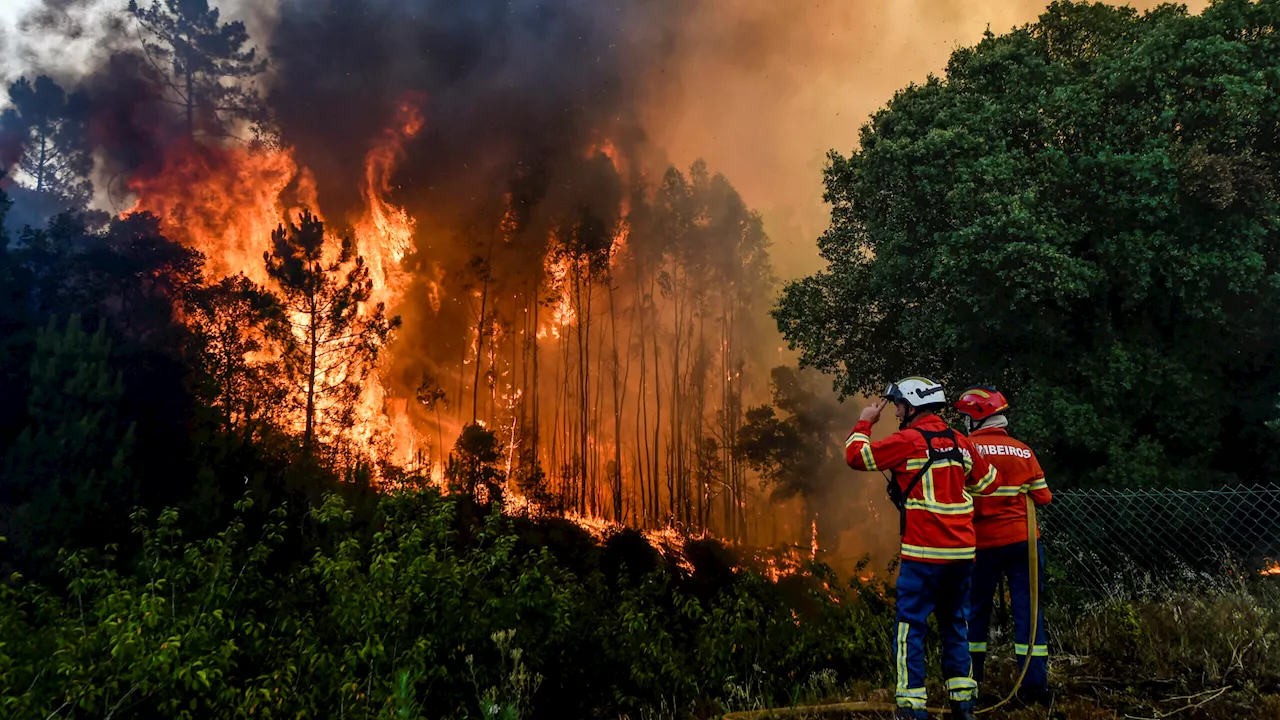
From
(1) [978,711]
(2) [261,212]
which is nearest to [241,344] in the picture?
(2) [261,212]

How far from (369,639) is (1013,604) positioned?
21.6ft

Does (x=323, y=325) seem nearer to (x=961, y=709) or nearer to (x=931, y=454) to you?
(x=931, y=454)

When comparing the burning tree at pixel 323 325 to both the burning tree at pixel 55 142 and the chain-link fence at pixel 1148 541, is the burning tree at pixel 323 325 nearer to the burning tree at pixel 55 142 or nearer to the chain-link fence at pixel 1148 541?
the burning tree at pixel 55 142

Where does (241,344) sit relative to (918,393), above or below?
above

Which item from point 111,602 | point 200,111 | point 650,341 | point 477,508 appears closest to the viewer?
point 111,602

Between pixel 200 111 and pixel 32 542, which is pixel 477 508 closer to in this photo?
pixel 32 542

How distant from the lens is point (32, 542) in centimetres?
2102

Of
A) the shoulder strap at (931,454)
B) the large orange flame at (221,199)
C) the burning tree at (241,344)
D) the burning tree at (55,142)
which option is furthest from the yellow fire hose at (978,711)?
the burning tree at (55,142)

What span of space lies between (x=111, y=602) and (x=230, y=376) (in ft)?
86.2

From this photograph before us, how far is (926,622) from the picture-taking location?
405 cm

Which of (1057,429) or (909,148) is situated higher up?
(909,148)

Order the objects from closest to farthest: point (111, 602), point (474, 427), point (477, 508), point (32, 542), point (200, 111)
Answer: point (111, 602), point (32, 542), point (477, 508), point (474, 427), point (200, 111)

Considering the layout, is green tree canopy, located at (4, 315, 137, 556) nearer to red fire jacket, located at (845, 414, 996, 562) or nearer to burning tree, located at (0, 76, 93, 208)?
burning tree, located at (0, 76, 93, 208)

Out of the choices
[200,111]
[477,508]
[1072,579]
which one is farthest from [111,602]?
[200,111]
